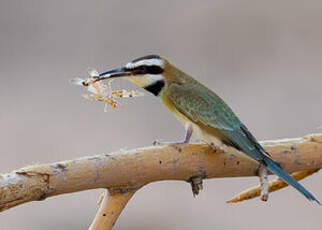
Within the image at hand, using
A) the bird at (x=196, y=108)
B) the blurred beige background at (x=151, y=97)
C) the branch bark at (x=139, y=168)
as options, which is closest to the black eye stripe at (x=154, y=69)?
the bird at (x=196, y=108)

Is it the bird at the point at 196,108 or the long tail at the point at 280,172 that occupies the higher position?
the bird at the point at 196,108

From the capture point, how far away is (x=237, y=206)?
3217 mm

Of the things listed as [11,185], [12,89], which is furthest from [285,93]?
[11,185]

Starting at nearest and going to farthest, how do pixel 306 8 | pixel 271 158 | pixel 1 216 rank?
pixel 271 158 → pixel 1 216 → pixel 306 8

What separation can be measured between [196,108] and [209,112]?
1.3 inches

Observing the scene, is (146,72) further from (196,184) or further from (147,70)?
(196,184)

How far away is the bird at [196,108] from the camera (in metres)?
1.56

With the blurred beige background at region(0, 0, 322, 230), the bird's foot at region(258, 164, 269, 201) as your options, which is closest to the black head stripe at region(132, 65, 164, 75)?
the bird's foot at region(258, 164, 269, 201)

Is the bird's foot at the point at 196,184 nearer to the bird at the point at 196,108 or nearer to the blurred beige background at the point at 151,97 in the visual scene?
the bird at the point at 196,108

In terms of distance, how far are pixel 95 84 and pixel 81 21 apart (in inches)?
116

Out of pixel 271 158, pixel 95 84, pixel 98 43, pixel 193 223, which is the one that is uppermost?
pixel 98 43

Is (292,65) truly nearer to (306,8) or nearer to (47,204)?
(306,8)

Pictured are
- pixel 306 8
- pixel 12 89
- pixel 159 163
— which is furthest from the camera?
pixel 306 8

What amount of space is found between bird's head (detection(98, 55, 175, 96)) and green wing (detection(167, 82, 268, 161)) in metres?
0.04
